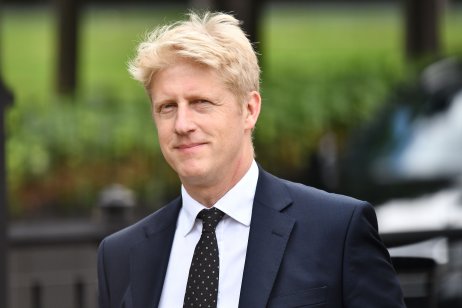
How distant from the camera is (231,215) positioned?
3451 mm

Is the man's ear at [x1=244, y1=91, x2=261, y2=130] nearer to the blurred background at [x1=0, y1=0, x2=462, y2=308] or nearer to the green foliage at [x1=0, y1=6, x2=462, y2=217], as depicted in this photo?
the blurred background at [x1=0, y1=0, x2=462, y2=308]

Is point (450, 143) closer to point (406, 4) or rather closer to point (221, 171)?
point (221, 171)

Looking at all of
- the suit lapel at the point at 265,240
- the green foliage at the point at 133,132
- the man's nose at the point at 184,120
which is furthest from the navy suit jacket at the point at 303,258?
the green foliage at the point at 133,132

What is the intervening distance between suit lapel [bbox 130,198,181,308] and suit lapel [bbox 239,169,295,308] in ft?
0.88

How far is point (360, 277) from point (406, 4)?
42.6ft

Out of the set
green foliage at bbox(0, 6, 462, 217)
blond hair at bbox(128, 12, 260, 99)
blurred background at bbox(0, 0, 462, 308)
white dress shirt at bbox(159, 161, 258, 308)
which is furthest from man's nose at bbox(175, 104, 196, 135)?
green foliage at bbox(0, 6, 462, 217)

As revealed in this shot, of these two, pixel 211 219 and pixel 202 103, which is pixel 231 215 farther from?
pixel 202 103

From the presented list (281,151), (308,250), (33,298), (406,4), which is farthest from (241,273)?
(406,4)

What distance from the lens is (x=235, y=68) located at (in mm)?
3324


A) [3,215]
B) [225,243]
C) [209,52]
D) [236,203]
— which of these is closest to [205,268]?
[225,243]

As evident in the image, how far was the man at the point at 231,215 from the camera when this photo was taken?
130 inches

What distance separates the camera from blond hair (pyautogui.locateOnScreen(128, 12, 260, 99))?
10.8 feet

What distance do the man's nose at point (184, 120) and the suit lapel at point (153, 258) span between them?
37cm

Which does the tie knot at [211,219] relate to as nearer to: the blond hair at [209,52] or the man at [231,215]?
the man at [231,215]
